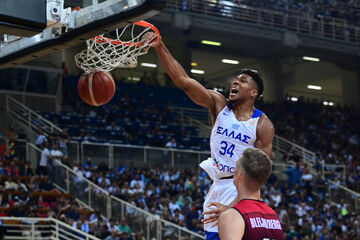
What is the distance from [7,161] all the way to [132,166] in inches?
139

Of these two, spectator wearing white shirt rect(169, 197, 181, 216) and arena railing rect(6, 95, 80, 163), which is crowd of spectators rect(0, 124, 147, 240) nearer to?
arena railing rect(6, 95, 80, 163)

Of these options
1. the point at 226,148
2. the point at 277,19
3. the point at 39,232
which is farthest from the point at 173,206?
the point at 277,19

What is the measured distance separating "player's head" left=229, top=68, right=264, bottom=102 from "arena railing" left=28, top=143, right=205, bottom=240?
8374 millimetres

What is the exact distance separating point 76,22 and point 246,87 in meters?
1.58

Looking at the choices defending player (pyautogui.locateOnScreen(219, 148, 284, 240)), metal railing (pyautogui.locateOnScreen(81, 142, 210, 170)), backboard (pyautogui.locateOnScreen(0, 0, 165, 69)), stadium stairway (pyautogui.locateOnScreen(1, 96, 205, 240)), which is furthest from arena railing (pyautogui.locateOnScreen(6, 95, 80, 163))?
defending player (pyautogui.locateOnScreen(219, 148, 284, 240))

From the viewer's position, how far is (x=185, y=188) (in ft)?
58.7

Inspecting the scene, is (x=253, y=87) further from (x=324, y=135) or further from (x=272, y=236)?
(x=324, y=135)

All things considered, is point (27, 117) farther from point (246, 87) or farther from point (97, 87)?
point (246, 87)

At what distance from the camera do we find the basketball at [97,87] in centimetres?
738

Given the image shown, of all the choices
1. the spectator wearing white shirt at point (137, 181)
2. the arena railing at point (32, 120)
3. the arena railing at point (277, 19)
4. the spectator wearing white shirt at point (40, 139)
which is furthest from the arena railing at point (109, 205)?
the arena railing at point (277, 19)

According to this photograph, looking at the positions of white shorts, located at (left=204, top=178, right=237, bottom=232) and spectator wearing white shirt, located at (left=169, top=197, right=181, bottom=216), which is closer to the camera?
white shorts, located at (left=204, top=178, right=237, bottom=232)

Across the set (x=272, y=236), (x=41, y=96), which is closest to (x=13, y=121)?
(x=41, y=96)

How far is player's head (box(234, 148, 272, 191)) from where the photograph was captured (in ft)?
11.9

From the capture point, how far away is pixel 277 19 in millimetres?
27203
